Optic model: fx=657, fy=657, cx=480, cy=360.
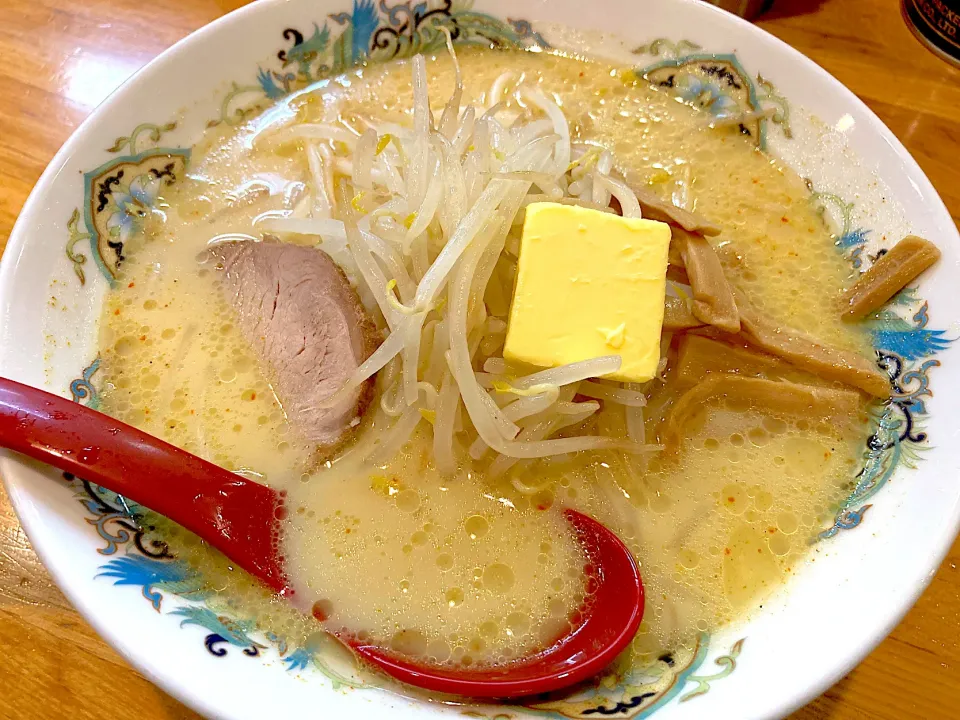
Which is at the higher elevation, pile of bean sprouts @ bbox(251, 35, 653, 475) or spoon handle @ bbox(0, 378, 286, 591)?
pile of bean sprouts @ bbox(251, 35, 653, 475)

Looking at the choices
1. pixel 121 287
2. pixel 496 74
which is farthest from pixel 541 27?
pixel 121 287

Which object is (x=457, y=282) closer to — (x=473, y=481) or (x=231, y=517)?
(x=473, y=481)

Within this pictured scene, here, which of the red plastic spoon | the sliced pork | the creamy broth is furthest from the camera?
the sliced pork

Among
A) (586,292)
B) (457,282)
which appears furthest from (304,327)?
(586,292)

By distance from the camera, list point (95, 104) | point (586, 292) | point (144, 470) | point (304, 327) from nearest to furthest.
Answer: point (144, 470) < point (586, 292) < point (304, 327) < point (95, 104)

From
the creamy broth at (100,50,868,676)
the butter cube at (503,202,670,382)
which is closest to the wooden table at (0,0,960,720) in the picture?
the creamy broth at (100,50,868,676)

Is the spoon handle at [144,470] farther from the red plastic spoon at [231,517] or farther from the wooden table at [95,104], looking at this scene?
the wooden table at [95,104]

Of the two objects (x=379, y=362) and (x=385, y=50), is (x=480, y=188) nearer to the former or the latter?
(x=379, y=362)

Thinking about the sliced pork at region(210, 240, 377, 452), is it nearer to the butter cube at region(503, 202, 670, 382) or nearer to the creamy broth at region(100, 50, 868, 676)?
the creamy broth at region(100, 50, 868, 676)
